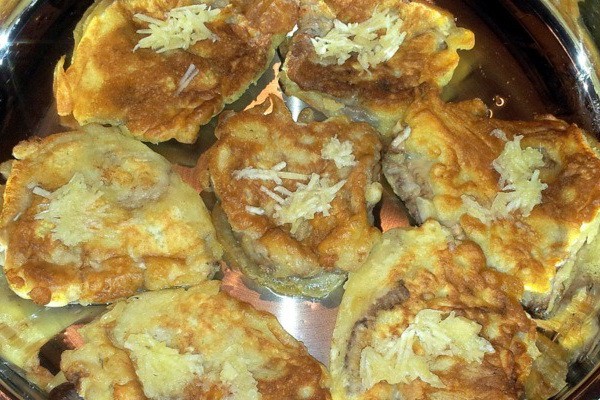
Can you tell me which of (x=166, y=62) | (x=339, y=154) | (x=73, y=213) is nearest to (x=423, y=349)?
(x=339, y=154)

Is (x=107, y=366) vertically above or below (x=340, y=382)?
above

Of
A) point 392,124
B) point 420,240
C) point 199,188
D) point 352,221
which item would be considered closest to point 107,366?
point 199,188

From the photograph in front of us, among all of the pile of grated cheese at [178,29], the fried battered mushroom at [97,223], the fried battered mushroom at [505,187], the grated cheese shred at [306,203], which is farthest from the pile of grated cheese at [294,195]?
the pile of grated cheese at [178,29]

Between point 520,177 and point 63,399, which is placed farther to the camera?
point 520,177

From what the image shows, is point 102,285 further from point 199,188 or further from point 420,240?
point 420,240

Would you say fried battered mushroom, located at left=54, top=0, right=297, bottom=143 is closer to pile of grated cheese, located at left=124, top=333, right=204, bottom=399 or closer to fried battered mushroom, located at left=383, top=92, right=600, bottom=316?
fried battered mushroom, located at left=383, top=92, right=600, bottom=316

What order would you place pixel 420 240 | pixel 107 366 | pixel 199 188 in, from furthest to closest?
pixel 199 188, pixel 420 240, pixel 107 366

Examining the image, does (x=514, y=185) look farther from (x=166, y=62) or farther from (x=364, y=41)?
(x=166, y=62)
